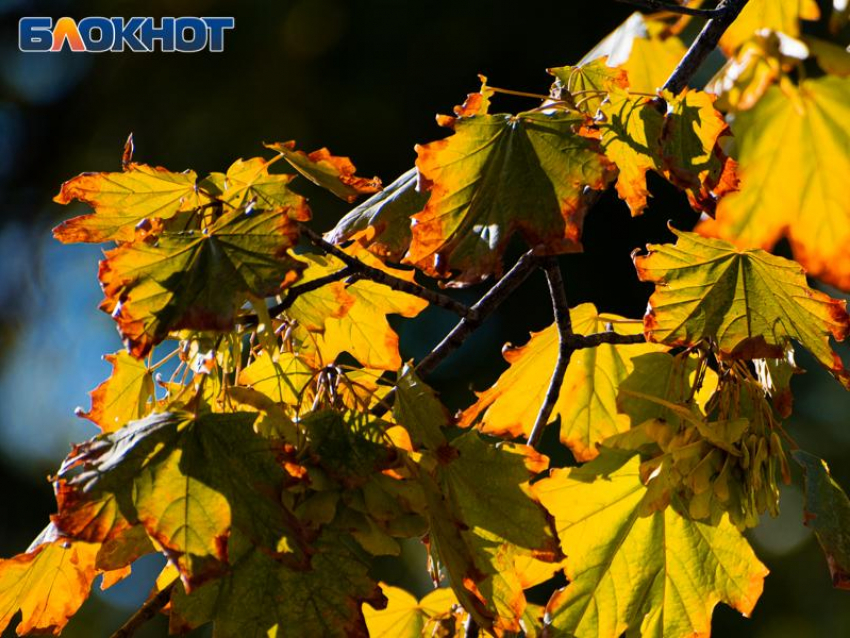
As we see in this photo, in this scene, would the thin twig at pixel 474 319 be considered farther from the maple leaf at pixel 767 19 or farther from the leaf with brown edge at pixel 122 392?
the maple leaf at pixel 767 19

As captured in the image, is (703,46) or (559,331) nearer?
(559,331)

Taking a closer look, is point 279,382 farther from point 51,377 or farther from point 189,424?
point 51,377

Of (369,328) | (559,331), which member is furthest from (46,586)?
(559,331)

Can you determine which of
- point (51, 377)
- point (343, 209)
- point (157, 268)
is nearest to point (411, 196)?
point (157, 268)

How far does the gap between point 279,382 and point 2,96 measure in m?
4.28

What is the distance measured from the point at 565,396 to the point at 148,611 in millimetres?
498

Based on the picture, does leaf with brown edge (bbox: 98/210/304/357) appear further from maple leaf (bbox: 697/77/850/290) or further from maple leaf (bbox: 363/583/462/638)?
maple leaf (bbox: 697/77/850/290)

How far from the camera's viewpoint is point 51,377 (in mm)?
4273

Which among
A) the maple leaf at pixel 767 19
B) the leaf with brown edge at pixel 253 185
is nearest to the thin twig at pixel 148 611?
the leaf with brown edge at pixel 253 185

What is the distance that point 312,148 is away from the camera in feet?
11.8

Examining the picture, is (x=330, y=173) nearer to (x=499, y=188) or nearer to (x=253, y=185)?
(x=253, y=185)

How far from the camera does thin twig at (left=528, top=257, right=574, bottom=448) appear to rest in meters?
1.00

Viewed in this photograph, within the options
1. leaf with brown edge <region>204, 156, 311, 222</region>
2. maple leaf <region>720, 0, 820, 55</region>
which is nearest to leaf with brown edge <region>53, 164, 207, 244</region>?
leaf with brown edge <region>204, 156, 311, 222</region>

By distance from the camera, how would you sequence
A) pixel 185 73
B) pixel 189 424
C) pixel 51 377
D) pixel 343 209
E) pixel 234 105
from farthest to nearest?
pixel 51 377 < pixel 185 73 < pixel 234 105 < pixel 343 209 < pixel 189 424
